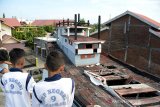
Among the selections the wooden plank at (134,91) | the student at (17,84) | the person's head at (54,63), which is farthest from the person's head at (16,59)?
the wooden plank at (134,91)

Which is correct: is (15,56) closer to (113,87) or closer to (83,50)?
(113,87)

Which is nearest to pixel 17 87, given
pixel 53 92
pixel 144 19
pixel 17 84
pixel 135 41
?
pixel 17 84

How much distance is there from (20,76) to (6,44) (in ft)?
111

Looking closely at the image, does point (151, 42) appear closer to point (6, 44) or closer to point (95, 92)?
point (95, 92)

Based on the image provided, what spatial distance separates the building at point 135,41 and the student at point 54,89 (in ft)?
49.2

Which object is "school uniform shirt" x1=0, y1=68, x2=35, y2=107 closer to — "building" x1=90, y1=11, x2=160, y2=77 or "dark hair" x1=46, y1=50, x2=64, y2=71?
"dark hair" x1=46, y1=50, x2=64, y2=71

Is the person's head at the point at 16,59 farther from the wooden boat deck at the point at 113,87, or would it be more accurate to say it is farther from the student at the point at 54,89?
the wooden boat deck at the point at 113,87

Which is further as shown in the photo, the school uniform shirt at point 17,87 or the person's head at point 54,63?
the school uniform shirt at point 17,87

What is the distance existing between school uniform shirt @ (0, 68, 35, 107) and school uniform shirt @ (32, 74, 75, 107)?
0.48 metres

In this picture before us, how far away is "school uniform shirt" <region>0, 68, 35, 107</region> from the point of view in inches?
128

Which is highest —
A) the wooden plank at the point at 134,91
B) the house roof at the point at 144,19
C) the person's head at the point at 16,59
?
the house roof at the point at 144,19

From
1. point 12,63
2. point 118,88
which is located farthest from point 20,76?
point 118,88

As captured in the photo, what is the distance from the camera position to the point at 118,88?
1343 centimetres

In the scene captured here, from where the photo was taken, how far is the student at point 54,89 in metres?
2.75
